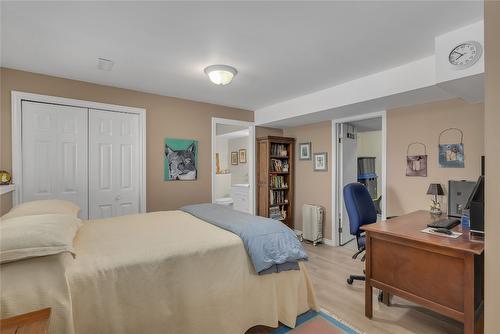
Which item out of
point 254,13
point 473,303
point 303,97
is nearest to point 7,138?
point 254,13

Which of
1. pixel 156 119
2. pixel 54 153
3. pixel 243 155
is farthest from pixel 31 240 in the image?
pixel 243 155

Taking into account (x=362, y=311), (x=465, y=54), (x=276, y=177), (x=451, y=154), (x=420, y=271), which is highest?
(x=465, y=54)

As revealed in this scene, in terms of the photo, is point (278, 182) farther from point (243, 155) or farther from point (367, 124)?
point (243, 155)

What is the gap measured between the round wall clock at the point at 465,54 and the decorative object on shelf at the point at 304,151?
2624mm

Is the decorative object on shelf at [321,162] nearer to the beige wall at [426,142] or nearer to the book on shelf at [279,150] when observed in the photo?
the book on shelf at [279,150]

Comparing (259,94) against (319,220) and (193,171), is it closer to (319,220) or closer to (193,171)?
(193,171)

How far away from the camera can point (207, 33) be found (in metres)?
2.00

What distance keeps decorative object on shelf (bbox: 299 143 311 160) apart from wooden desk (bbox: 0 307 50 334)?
412 centimetres

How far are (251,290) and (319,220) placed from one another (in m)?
2.59

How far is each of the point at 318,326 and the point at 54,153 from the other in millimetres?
3352

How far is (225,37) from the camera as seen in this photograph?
206cm

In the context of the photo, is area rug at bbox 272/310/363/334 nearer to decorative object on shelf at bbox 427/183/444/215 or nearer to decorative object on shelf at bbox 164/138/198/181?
decorative object on shelf at bbox 427/183/444/215

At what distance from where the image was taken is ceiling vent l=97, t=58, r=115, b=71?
2.48 metres

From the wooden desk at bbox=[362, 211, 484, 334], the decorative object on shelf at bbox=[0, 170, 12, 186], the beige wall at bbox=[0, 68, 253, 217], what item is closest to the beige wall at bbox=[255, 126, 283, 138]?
the beige wall at bbox=[0, 68, 253, 217]
